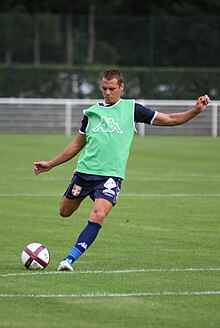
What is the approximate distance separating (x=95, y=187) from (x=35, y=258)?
3.10ft

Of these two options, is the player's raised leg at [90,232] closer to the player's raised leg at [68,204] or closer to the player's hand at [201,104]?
the player's raised leg at [68,204]

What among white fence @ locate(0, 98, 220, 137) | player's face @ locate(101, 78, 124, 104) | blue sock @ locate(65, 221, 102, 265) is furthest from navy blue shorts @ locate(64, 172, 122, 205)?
white fence @ locate(0, 98, 220, 137)

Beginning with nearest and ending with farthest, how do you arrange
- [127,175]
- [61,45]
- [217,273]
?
[217,273] → [127,175] → [61,45]

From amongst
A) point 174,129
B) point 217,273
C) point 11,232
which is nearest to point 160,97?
point 174,129

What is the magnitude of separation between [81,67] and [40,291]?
32.5 meters

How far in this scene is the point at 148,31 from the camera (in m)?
Answer: 41.4

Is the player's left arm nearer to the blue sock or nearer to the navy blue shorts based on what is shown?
the navy blue shorts

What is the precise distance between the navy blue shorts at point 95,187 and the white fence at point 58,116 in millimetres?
26211

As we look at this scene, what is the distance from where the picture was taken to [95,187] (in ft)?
34.4

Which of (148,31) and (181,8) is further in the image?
(181,8)

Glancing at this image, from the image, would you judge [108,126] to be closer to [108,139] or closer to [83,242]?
[108,139]

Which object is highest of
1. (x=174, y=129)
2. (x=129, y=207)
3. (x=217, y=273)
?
→ (x=217, y=273)

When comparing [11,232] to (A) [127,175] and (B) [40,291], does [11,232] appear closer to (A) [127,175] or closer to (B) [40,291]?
(B) [40,291]

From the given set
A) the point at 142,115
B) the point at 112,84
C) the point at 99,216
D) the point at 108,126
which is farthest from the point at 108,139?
the point at 99,216
